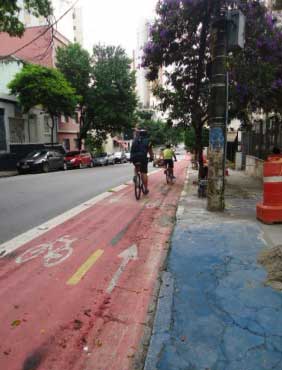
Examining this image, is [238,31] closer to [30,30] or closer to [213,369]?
[213,369]

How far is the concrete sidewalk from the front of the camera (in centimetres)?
Result: 285

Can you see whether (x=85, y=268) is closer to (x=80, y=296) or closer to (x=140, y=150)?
(x=80, y=296)

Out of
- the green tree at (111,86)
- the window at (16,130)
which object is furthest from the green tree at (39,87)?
the green tree at (111,86)

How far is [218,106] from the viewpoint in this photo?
25.0 feet

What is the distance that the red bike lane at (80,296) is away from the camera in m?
2.96

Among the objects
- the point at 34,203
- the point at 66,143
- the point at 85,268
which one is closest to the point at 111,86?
the point at 66,143

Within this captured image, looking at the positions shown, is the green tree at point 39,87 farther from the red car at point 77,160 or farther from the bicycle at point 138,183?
the bicycle at point 138,183

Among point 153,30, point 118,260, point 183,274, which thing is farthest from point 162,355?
point 153,30

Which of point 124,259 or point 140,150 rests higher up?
point 140,150

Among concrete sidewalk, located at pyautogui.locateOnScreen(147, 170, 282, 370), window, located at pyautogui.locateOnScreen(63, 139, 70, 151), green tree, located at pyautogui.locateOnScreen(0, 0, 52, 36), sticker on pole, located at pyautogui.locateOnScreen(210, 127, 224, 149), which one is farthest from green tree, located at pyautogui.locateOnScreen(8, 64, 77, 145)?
concrete sidewalk, located at pyautogui.locateOnScreen(147, 170, 282, 370)

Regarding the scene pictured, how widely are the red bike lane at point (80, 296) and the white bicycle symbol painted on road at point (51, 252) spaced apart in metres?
0.01

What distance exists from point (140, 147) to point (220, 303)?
6953 mm

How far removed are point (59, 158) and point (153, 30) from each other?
53.6ft

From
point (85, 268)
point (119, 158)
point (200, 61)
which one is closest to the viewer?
point (85, 268)
